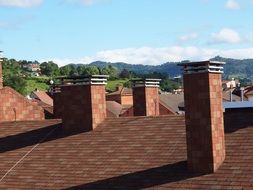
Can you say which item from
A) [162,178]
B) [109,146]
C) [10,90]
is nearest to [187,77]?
[162,178]

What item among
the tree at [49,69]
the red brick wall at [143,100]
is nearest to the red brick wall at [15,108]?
the red brick wall at [143,100]

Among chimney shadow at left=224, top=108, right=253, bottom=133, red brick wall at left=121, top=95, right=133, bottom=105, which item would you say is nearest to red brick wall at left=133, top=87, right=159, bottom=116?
chimney shadow at left=224, top=108, right=253, bottom=133

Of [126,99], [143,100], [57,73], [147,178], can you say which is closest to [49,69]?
[57,73]

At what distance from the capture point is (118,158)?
43.3 ft

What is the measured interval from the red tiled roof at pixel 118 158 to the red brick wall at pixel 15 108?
3.55 meters

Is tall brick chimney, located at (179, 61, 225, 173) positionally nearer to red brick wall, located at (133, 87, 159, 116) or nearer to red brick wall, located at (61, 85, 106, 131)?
red brick wall, located at (61, 85, 106, 131)

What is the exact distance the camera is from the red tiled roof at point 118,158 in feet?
37.4

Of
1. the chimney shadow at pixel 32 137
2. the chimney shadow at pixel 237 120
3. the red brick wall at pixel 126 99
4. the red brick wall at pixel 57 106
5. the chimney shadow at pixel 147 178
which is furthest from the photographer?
the red brick wall at pixel 126 99

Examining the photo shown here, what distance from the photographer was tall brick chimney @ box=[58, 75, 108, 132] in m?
15.5

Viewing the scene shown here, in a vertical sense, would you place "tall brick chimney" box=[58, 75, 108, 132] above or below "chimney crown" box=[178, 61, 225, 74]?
below

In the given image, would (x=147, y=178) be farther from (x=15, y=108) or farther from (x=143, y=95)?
(x=15, y=108)

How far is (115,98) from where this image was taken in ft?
249

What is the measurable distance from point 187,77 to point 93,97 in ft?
14.0

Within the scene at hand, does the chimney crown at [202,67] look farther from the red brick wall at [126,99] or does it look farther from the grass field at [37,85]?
the grass field at [37,85]
